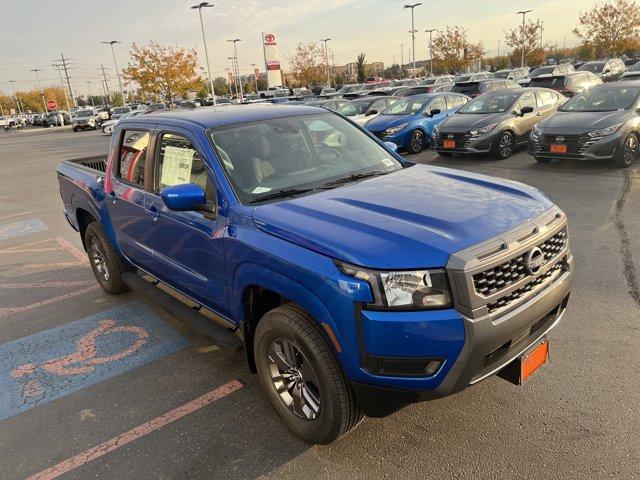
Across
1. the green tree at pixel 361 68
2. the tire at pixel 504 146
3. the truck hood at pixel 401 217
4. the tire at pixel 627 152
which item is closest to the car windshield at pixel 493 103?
the tire at pixel 504 146

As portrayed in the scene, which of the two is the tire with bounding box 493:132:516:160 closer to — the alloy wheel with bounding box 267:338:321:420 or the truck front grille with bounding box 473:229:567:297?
the truck front grille with bounding box 473:229:567:297

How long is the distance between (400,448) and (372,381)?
688 mm

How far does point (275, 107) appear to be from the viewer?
160 inches

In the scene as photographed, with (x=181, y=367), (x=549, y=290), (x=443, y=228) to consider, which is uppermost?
(x=443, y=228)

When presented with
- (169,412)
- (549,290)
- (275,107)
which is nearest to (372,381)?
(549,290)

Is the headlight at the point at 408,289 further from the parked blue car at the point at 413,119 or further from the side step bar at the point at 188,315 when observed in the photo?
the parked blue car at the point at 413,119

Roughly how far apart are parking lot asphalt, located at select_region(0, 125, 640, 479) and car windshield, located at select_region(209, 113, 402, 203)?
4.83 feet

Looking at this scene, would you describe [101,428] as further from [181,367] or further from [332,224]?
[332,224]

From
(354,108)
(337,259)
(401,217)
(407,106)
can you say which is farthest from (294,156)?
(354,108)

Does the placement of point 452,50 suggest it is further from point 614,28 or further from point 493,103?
point 493,103

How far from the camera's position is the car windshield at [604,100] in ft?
32.2

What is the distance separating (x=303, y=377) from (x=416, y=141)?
Result: 1179 cm

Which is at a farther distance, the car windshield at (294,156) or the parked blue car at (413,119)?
the parked blue car at (413,119)

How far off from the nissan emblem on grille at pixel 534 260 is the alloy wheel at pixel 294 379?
125cm
